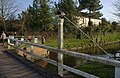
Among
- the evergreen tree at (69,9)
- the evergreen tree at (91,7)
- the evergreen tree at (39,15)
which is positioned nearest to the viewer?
the evergreen tree at (39,15)

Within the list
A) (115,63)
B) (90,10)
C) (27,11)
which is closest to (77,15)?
(27,11)

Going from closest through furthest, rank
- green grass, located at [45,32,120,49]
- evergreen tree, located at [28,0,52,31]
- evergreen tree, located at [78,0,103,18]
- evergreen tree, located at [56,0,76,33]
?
1. green grass, located at [45,32,120,49]
2. evergreen tree, located at [28,0,52,31]
3. evergreen tree, located at [56,0,76,33]
4. evergreen tree, located at [78,0,103,18]

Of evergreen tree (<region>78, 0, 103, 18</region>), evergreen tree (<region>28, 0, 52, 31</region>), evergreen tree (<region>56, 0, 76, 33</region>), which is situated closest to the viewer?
evergreen tree (<region>28, 0, 52, 31</region>)

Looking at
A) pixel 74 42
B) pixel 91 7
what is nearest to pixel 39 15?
pixel 74 42

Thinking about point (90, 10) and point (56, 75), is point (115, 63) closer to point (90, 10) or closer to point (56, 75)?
point (56, 75)

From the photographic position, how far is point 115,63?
4.70 meters

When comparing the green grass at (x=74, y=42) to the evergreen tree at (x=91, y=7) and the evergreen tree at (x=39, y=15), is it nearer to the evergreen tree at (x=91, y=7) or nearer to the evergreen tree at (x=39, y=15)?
the evergreen tree at (x=39, y=15)

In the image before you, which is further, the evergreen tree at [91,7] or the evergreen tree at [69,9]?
the evergreen tree at [91,7]

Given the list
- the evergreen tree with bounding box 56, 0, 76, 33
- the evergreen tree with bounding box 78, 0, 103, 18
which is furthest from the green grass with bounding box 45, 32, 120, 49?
the evergreen tree with bounding box 78, 0, 103, 18

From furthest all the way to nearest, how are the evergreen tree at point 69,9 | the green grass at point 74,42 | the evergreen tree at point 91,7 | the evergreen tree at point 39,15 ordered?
1. the evergreen tree at point 91,7
2. the evergreen tree at point 69,9
3. the evergreen tree at point 39,15
4. the green grass at point 74,42

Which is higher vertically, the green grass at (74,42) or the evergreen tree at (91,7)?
the evergreen tree at (91,7)

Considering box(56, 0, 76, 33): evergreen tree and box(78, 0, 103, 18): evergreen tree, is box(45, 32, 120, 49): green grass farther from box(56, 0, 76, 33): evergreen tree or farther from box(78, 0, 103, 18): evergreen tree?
box(78, 0, 103, 18): evergreen tree

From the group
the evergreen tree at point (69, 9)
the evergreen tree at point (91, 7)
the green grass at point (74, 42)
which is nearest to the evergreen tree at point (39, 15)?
the green grass at point (74, 42)

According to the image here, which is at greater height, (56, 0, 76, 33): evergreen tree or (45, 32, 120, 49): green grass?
(56, 0, 76, 33): evergreen tree
